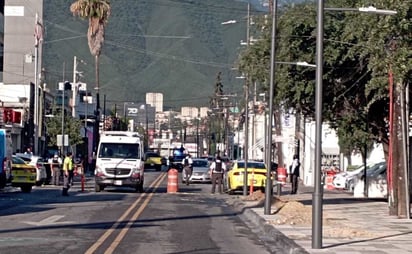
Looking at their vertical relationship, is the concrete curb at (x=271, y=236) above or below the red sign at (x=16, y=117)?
below

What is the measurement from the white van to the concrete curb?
11.6m

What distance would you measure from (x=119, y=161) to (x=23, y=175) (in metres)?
4.56

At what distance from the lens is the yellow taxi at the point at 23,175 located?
1791 inches

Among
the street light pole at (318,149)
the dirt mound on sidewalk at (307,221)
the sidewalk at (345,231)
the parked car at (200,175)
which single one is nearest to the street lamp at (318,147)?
the street light pole at (318,149)

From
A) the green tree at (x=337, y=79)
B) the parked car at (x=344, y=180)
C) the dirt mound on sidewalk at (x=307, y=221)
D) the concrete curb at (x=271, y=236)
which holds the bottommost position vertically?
the concrete curb at (x=271, y=236)

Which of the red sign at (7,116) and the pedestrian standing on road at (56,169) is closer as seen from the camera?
the pedestrian standing on road at (56,169)

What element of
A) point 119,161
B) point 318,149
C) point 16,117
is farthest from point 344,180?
point 318,149

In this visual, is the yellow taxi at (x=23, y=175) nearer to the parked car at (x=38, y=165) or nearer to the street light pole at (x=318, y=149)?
the parked car at (x=38, y=165)

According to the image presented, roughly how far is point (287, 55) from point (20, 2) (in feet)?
235

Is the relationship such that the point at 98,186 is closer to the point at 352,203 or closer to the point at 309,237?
the point at 352,203

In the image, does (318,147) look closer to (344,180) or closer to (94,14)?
(344,180)

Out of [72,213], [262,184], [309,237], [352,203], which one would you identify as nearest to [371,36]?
[309,237]

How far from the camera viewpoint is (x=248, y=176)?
44750 mm

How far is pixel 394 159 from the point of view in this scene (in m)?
29.4
